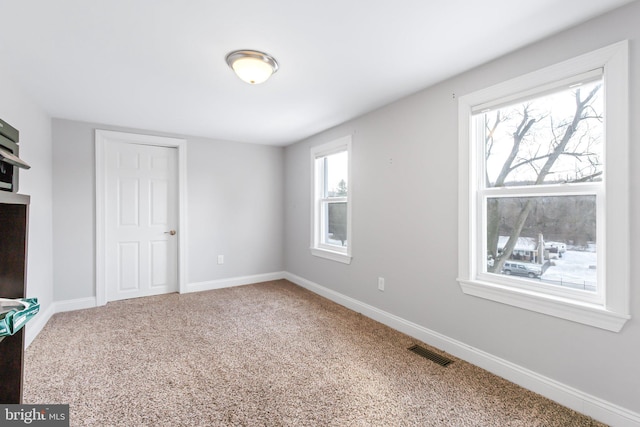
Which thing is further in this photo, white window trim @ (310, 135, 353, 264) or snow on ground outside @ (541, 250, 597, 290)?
white window trim @ (310, 135, 353, 264)

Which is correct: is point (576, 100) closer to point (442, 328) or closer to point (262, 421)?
point (442, 328)

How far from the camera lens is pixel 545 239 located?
2029 mm

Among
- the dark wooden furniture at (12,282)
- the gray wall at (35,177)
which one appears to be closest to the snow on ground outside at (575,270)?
the dark wooden furniture at (12,282)

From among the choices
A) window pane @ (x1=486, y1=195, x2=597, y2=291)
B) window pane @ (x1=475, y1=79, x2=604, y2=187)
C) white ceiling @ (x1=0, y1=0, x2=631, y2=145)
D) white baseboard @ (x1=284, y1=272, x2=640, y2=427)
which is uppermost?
white ceiling @ (x1=0, y1=0, x2=631, y2=145)

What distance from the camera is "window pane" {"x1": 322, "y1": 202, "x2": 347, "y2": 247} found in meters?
3.99

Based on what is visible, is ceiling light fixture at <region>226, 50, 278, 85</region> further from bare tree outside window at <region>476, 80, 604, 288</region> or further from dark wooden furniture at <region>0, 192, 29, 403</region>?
bare tree outside window at <region>476, 80, 604, 288</region>

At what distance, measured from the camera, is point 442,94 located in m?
2.57

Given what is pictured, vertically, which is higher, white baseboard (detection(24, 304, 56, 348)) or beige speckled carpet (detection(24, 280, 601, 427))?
white baseboard (detection(24, 304, 56, 348))

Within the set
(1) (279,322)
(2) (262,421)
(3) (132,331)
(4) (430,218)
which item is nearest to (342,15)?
(4) (430,218)

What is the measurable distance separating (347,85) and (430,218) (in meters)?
1.38

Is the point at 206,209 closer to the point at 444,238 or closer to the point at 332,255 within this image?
the point at 332,255

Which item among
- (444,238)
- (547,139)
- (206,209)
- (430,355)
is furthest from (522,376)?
(206,209)

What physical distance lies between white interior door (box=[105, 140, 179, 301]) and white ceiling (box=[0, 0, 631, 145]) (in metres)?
0.97

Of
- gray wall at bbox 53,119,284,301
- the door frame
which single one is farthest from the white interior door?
gray wall at bbox 53,119,284,301
